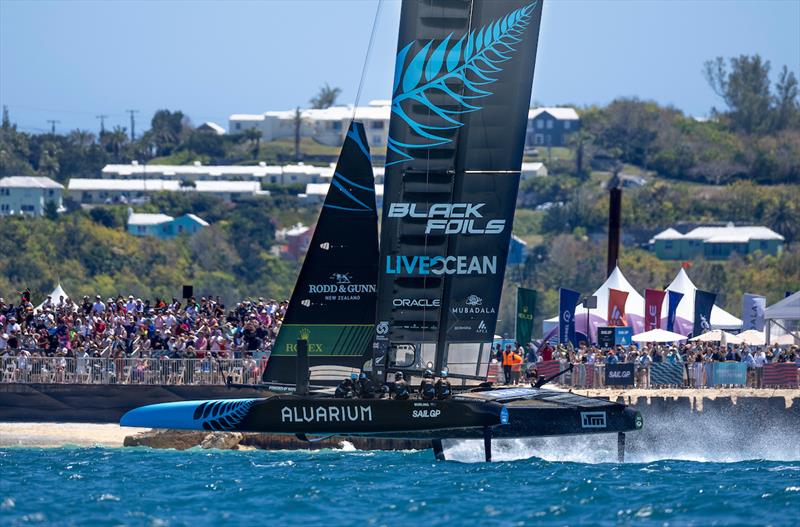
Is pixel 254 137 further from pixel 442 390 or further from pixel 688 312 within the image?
pixel 442 390

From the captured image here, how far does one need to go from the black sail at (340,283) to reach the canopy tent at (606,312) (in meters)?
15.5

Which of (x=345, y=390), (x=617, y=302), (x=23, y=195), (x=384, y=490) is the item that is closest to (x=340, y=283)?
(x=345, y=390)

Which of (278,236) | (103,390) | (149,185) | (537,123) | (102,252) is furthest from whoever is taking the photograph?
(537,123)

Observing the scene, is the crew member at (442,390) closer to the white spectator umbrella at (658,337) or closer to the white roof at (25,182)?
the white spectator umbrella at (658,337)

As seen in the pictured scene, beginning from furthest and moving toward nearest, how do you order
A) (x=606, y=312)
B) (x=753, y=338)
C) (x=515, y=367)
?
(x=606, y=312), (x=753, y=338), (x=515, y=367)

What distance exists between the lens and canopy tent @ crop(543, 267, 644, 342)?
46.2 metres

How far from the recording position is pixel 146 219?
123812mm

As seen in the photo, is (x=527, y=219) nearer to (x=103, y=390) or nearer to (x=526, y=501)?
(x=103, y=390)

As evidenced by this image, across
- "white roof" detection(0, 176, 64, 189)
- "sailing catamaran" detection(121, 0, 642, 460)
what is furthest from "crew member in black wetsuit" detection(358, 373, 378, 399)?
"white roof" detection(0, 176, 64, 189)

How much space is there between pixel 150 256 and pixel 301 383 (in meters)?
81.7

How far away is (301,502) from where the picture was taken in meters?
24.1

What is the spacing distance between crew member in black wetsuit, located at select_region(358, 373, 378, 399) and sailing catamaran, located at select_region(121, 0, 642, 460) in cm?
34

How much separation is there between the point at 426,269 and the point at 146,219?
96543 millimetres

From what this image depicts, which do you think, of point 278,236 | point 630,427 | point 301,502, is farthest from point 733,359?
point 278,236
